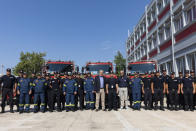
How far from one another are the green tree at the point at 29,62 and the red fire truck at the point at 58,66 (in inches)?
1004

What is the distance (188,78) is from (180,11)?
432 inches

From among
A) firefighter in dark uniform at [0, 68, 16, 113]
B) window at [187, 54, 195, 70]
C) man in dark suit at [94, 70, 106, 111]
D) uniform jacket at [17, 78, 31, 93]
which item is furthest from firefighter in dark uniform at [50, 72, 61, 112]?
window at [187, 54, 195, 70]

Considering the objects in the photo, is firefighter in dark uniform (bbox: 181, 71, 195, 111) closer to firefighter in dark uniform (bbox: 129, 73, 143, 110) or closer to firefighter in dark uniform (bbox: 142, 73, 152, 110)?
firefighter in dark uniform (bbox: 142, 73, 152, 110)

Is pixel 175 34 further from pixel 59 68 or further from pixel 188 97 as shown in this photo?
pixel 59 68

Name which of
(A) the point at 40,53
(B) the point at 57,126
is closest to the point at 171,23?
(B) the point at 57,126

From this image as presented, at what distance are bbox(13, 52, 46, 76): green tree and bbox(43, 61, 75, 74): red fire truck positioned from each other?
25.5 m

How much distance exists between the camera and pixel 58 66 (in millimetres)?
12844

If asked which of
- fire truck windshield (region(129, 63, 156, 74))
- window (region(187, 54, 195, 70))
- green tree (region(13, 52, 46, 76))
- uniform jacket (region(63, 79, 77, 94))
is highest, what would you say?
green tree (region(13, 52, 46, 76))

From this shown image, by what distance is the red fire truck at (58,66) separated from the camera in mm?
12602

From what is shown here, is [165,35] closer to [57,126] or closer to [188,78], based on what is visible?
[188,78]

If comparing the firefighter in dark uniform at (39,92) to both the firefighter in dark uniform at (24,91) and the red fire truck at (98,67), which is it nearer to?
the firefighter in dark uniform at (24,91)

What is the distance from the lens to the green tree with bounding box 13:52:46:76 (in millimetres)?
36656

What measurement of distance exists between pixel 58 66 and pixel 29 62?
1056 inches

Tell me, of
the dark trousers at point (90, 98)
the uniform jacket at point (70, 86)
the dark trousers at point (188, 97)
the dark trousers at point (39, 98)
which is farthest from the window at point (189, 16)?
the dark trousers at point (39, 98)
